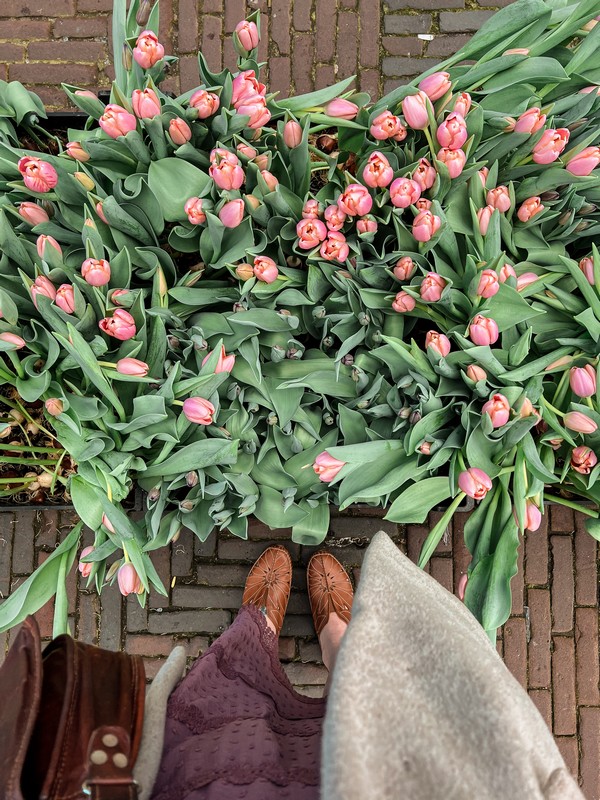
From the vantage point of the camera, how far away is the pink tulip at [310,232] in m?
1.14

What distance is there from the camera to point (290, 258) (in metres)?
1.28

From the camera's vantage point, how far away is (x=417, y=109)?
1.09m

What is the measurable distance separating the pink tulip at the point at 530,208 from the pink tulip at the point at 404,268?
0.84 feet

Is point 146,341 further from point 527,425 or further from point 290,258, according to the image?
point 527,425

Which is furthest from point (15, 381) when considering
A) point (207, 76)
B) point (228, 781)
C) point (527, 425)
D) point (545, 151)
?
point (545, 151)

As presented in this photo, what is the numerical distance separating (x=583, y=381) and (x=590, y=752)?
57.4 inches

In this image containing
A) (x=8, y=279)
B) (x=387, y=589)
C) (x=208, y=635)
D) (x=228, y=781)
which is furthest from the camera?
(x=208, y=635)

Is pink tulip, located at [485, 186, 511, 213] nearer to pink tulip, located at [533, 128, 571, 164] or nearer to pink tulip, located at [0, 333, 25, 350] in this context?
pink tulip, located at [533, 128, 571, 164]

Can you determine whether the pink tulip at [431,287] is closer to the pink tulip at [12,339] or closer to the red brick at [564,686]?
the pink tulip at [12,339]

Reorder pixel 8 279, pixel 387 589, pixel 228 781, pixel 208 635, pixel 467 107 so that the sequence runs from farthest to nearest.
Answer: pixel 208 635 → pixel 8 279 → pixel 467 107 → pixel 228 781 → pixel 387 589

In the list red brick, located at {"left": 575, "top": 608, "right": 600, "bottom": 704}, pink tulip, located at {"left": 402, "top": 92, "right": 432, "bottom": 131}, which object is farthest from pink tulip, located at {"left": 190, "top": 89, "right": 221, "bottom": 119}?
red brick, located at {"left": 575, "top": 608, "right": 600, "bottom": 704}

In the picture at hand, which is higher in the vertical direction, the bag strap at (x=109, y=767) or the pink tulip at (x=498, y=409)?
the pink tulip at (x=498, y=409)

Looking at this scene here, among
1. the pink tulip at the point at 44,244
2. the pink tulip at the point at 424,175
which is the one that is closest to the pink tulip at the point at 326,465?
the pink tulip at the point at 424,175

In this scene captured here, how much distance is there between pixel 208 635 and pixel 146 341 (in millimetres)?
1130
